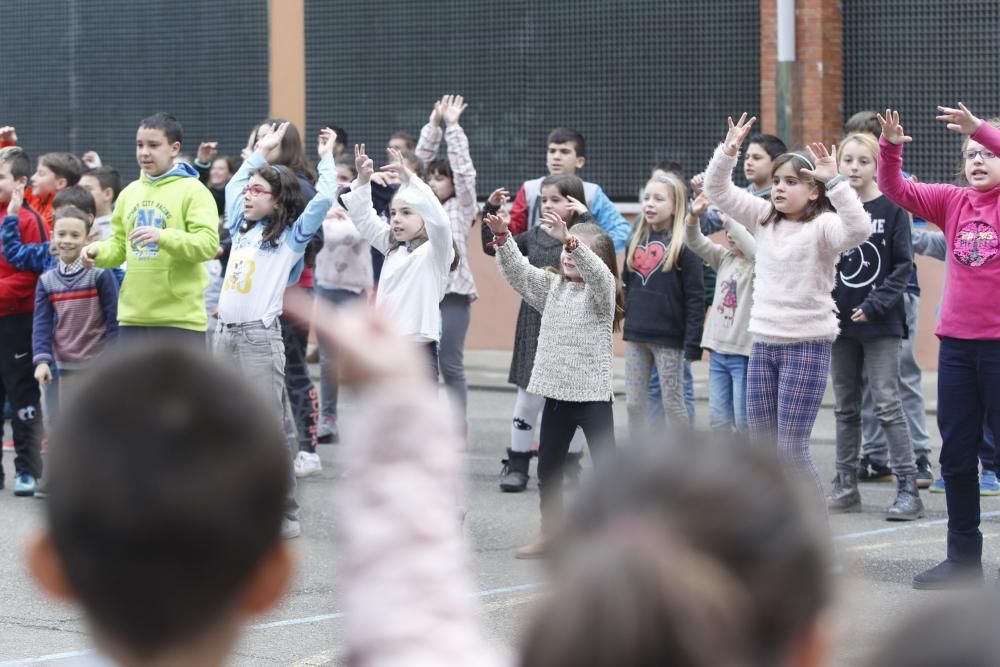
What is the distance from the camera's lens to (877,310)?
776cm

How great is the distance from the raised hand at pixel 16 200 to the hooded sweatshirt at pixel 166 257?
3.50ft

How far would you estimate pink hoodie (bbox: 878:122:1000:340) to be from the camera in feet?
20.4

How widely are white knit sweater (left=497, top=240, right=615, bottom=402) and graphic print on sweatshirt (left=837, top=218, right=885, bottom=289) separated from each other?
1493 mm

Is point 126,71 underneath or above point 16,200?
above

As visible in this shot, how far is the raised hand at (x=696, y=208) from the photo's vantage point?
27.2 ft

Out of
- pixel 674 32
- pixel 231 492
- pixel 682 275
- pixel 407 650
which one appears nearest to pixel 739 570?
pixel 407 650

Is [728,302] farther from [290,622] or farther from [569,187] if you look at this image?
[290,622]

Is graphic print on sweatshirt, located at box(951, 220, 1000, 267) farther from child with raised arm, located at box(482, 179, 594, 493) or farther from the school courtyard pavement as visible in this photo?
child with raised arm, located at box(482, 179, 594, 493)

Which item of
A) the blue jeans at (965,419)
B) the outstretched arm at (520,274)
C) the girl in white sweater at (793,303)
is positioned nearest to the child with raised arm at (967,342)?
the blue jeans at (965,419)

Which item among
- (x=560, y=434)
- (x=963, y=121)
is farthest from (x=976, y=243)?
(x=560, y=434)

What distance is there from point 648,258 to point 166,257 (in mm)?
2675

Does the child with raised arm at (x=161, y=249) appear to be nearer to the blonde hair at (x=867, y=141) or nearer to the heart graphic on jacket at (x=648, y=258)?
the heart graphic on jacket at (x=648, y=258)

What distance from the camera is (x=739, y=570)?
142 cm

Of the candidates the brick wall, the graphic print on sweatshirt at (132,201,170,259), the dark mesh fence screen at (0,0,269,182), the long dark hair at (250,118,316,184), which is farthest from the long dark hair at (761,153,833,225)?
the dark mesh fence screen at (0,0,269,182)
